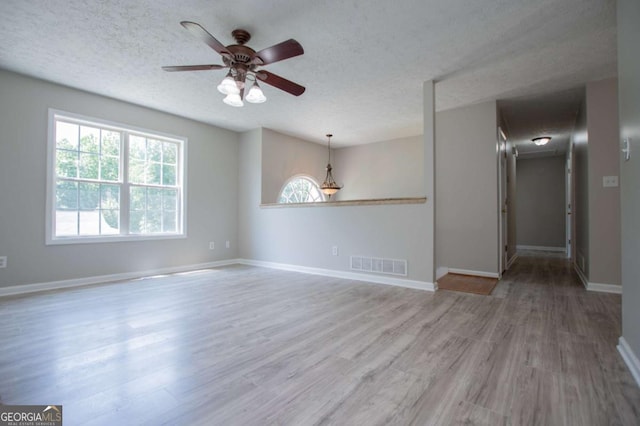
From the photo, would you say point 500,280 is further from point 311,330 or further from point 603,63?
point 311,330

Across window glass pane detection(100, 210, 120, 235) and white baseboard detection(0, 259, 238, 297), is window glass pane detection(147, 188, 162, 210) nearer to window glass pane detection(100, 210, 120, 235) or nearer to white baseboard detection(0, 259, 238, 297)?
window glass pane detection(100, 210, 120, 235)

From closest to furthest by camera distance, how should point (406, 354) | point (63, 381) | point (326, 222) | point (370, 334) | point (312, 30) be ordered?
point (63, 381) → point (406, 354) → point (370, 334) → point (312, 30) → point (326, 222)

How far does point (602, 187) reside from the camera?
347 centimetres

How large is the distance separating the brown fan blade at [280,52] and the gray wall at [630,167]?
6.56 ft

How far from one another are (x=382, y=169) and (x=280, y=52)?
4.77 m

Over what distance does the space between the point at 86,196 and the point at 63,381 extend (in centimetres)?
316

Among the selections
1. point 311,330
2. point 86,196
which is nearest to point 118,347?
point 311,330

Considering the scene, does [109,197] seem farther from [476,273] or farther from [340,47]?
[476,273]

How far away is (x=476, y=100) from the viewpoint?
418 cm

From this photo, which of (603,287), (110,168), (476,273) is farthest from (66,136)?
(603,287)

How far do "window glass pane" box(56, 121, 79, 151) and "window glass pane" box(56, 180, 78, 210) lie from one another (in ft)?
Result: 1.54

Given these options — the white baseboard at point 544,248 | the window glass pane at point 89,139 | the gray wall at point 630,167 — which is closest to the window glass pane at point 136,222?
the window glass pane at point 89,139

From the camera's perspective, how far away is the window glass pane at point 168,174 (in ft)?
15.5

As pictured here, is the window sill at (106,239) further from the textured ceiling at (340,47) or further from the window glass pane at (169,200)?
the textured ceiling at (340,47)
